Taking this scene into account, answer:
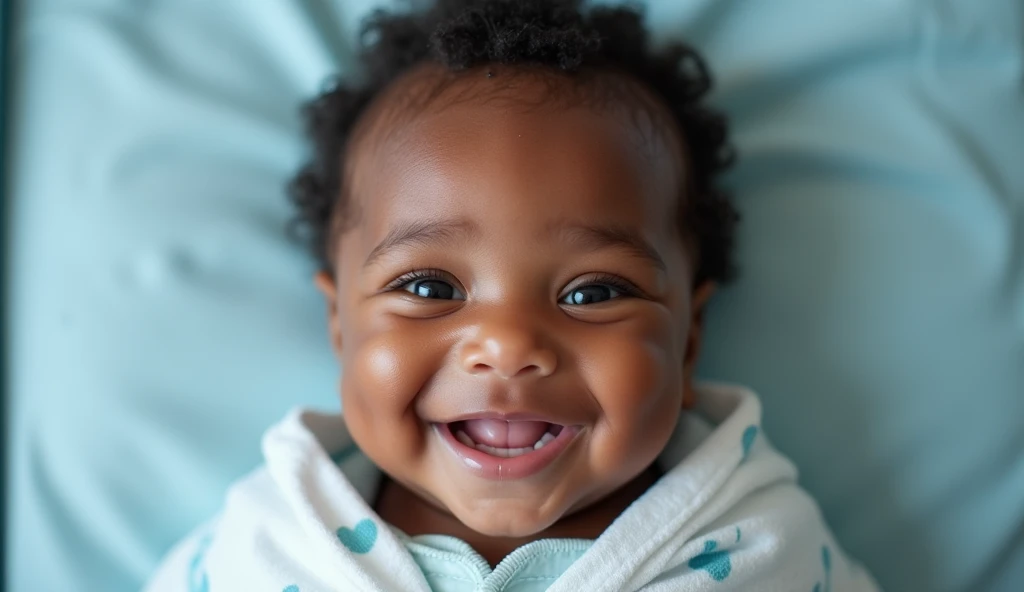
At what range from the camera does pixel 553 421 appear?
44.3 inches

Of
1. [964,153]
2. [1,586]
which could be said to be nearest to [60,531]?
[1,586]

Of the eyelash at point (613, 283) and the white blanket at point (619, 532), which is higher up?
the eyelash at point (613, 283)

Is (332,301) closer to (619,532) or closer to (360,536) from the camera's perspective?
(360,536)

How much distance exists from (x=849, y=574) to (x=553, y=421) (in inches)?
21.7

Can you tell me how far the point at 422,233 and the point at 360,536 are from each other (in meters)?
0.39

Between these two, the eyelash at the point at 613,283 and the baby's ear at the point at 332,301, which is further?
the baby's ear at the point at 332,301

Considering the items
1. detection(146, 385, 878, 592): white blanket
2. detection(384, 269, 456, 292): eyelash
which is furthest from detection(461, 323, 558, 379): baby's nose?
detection(146, 385, 878, 592): white blanket

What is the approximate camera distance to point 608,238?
1.19 metres

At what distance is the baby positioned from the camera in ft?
3.76

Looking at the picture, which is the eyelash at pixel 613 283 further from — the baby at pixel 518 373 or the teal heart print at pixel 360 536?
the teal heart print at pixel 360 536

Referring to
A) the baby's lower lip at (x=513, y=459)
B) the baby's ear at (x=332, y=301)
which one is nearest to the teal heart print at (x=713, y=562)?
the baby's lower lip at (x=513, y=459)

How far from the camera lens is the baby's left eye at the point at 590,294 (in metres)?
1.19

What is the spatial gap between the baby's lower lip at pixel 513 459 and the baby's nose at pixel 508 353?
0.33ft

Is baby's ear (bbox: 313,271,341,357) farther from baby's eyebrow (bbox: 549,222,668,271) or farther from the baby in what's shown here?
baby's eyebrow (bbox: 549,222,668,271)
